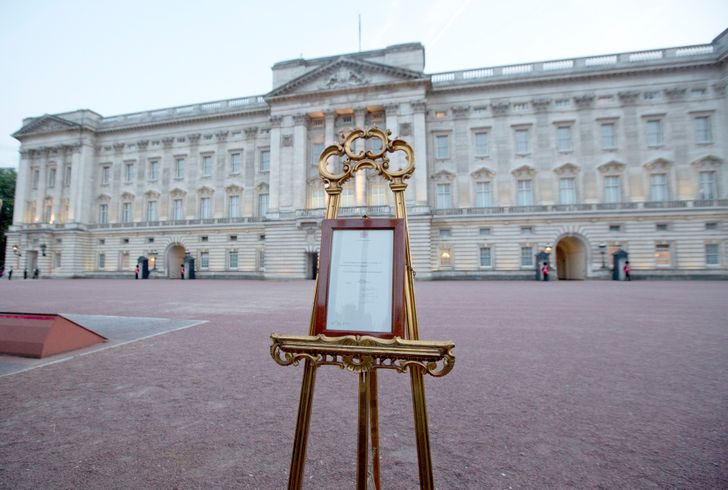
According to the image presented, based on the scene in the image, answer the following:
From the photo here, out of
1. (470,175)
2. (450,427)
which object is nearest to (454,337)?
(450,427)

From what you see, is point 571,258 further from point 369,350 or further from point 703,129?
point 369,350

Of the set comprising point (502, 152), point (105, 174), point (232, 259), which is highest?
point (105, 174)

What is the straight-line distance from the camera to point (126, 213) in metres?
39.8

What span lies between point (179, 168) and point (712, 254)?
1970 inches

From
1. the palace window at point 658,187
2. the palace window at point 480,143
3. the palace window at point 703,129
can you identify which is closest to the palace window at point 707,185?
the palace window at point 658,187

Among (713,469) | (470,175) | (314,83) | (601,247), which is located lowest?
(713,469)

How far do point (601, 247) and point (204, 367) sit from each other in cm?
3190

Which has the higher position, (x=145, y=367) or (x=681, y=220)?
(x=681, y=220)

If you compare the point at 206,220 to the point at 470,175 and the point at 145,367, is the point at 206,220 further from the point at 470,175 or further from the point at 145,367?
the point at 145,367

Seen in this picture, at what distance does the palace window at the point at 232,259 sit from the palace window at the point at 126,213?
550 inches

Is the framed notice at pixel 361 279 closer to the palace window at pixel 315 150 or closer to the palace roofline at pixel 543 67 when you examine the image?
the palace window at pixel 315 150

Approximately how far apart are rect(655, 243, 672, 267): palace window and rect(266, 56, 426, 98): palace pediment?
935 inches

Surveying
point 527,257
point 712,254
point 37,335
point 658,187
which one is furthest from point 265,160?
point 712,254

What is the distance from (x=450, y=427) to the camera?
120 inches
